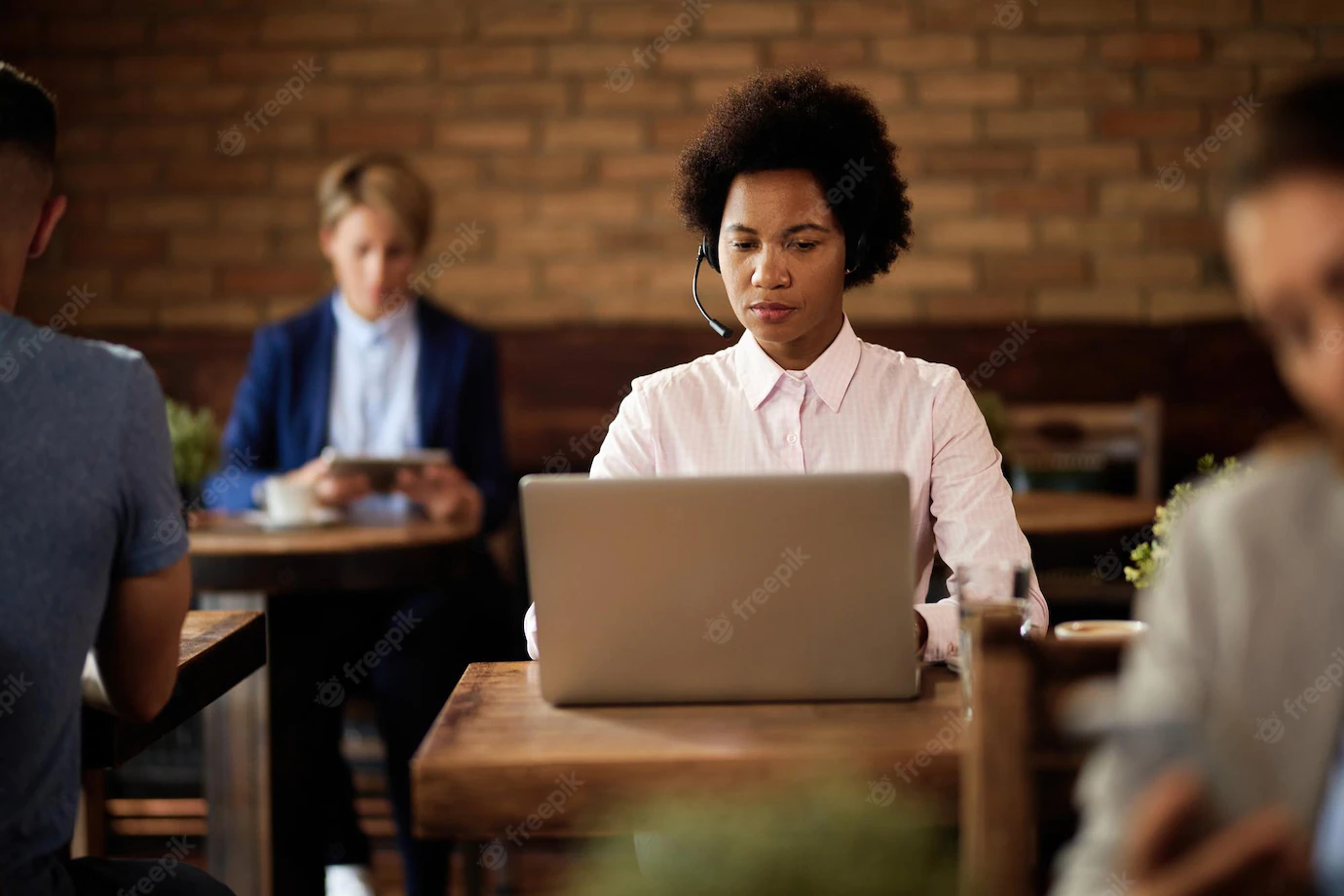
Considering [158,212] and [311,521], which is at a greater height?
[158,212]

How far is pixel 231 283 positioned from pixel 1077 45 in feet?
9.63

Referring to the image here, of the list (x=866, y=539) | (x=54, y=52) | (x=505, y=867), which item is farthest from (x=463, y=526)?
(x=54, y=52)

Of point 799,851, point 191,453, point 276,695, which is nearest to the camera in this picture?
point 799,851

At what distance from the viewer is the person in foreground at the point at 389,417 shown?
300 cm

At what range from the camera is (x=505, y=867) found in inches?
115

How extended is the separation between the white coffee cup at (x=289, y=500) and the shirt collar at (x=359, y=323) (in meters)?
0.57

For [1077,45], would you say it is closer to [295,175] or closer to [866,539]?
[295,175]

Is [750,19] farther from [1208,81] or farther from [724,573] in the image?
[724,573]

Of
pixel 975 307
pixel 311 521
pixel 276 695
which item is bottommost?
pixel 276 695

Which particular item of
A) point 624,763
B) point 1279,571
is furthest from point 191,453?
point 1279,571

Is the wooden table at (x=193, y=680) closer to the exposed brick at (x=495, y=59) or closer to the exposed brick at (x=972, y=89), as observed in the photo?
the exposed brick at (x=495, y=59)

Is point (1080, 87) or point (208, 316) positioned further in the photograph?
point (208, 316)

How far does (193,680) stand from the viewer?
5.19ft

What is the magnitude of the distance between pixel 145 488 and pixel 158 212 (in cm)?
356
